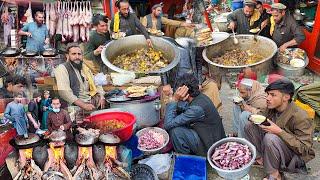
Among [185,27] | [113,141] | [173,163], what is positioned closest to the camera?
[113,141]

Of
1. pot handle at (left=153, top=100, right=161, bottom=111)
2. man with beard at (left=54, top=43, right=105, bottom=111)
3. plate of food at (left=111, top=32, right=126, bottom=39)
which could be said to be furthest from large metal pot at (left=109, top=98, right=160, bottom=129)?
plate of food at (left=111, top=32, right=126, bottom=39)

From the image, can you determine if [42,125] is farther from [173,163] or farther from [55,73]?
[173,163]

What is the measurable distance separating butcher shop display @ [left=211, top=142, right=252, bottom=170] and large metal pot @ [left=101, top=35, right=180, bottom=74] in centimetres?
195

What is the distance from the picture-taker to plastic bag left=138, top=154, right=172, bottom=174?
185 inches

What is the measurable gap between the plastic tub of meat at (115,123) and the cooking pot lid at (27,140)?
0.58m

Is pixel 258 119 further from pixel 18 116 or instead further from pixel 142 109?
pixel 18 116

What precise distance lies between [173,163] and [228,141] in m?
0.67

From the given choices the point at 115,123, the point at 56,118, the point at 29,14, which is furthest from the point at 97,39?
the point at 56,118

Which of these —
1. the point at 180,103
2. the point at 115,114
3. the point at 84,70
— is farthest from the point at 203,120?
the point at 84,70

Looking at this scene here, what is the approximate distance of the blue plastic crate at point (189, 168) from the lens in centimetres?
459

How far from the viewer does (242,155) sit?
459 centimetres

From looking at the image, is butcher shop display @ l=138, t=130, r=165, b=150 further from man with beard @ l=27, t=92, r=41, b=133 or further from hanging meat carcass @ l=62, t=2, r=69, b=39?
hanging meat carcass @ l=62, t=2, r=69, b=39

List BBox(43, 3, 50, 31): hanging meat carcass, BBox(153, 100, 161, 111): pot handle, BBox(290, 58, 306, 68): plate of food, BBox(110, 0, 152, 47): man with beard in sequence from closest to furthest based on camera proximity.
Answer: BBox(153, 100, 161, 111): pot handle → BBox(290, 58, 306, 68): plate of food → BBox(110, 0, 152, 47): man with beard → BBox(43, 3, 50, 31): hanging meat carcass

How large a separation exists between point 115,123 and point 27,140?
1.06m
